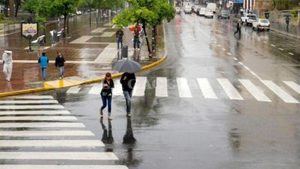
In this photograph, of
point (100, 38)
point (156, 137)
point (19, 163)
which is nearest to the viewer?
point (19, 163)

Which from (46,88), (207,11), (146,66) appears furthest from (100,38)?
(207,11)

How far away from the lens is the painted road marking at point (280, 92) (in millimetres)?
22531

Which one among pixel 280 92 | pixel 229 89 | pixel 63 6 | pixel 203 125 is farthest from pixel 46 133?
pixel 63 6

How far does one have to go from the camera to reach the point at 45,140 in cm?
1529

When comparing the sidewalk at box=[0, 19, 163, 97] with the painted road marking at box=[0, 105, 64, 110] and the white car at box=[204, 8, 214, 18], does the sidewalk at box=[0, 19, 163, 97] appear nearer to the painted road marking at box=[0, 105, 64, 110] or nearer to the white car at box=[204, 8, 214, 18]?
the painted road marking at box=[0, 105, 64, 110]

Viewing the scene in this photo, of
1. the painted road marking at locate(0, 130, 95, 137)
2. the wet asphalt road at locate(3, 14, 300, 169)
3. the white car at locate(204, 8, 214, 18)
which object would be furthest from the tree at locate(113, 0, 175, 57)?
the white car at locate(204, 8, 214, 18)

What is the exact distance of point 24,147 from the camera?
14.6 metres

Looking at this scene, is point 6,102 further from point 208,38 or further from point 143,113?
point 208,38

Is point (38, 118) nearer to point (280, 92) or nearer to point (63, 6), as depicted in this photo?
point (280, 92)

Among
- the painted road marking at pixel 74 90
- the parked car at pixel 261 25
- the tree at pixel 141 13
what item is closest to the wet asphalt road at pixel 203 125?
the painted road marking at pixel 74 90

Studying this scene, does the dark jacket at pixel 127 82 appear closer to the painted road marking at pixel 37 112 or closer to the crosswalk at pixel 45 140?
the crosswalk at pixel 45 140

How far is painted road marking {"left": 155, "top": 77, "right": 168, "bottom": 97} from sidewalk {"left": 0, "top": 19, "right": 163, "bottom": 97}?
272cm

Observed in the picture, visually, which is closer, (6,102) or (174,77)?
(6,102)

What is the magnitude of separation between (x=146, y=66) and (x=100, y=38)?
21.5m
